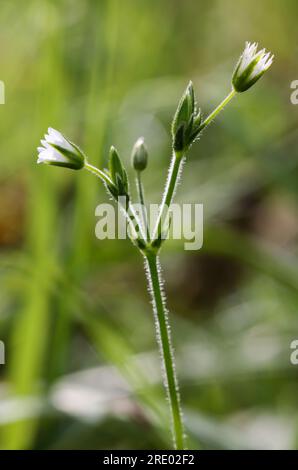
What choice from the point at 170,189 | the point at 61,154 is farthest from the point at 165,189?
the point at 61,154

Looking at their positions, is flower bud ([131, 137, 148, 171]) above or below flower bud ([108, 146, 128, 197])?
above

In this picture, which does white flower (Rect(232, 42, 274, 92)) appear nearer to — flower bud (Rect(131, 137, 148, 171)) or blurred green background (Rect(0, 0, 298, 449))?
flower bud (Rect(131, 137, 148, 171))

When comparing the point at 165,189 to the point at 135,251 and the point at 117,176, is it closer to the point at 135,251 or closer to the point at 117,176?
the point at 117,176

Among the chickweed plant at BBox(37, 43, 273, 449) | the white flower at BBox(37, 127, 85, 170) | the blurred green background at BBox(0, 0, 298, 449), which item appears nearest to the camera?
the chickweed plant at BBox(37, 43, 273, 449)

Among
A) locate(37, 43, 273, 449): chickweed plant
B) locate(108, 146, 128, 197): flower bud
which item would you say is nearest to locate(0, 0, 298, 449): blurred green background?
locate(37, 43, 273, 449): chickweed plant

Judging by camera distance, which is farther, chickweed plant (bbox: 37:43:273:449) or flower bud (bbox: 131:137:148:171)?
flower bud (bbox: 131:137:148:171)

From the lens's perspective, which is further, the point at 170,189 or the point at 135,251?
the point at 135,251
